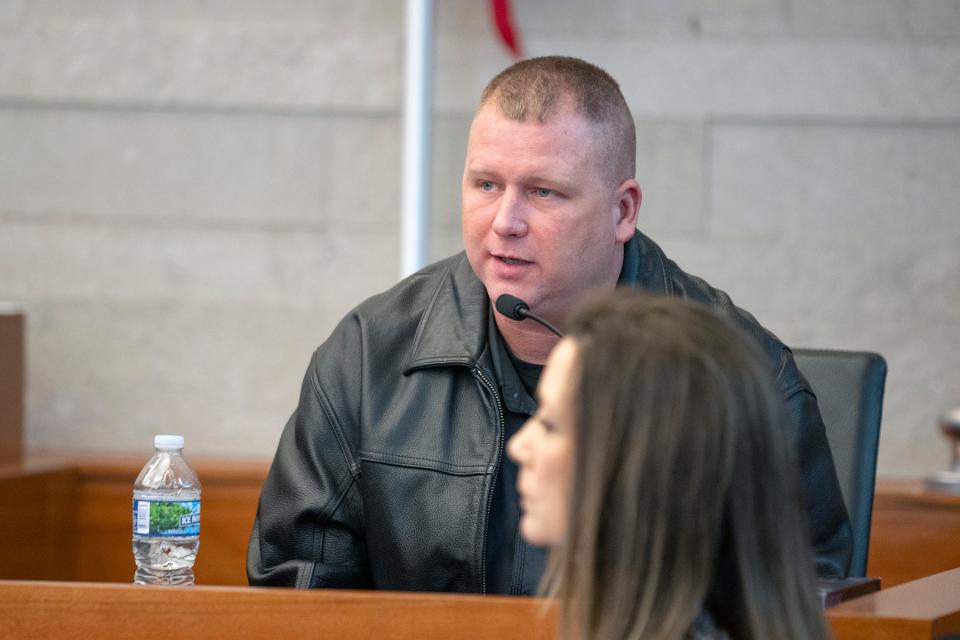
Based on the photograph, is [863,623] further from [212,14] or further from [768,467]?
[212,14]

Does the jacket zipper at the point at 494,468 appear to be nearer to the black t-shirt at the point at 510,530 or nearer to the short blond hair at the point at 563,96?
the black t-shirt at the point at 510,530

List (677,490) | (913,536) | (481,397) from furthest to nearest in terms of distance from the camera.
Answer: (913,536), (481,397), (677,490)

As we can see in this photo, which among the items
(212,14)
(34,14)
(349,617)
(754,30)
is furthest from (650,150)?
(349,617)

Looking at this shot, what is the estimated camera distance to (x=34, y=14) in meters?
3.45

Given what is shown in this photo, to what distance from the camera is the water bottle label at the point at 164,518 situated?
172 centimetres

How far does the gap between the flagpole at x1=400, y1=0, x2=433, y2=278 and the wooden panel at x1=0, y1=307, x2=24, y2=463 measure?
0.88 meters

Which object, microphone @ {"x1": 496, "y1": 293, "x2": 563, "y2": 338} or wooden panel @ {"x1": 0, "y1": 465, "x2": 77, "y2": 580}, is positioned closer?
microphone @ {"x1": 496, "y1": 293, "x2": 563, "y2": 338}

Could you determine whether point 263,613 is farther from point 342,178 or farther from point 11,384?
point 342,178

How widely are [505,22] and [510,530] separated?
1.67 meters

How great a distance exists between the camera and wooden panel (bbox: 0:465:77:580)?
108 inches

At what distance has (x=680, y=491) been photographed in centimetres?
100

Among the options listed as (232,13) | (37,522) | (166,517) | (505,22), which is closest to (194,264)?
(232,13)

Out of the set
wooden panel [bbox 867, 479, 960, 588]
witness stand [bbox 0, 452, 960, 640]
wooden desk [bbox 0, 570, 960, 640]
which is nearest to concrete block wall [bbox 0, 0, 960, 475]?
wooden panel [bbox 867, 479, 960, 588]

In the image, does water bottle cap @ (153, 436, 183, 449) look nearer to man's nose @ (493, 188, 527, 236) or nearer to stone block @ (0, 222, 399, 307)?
man's nose @ (493, 188, 527, 236)
